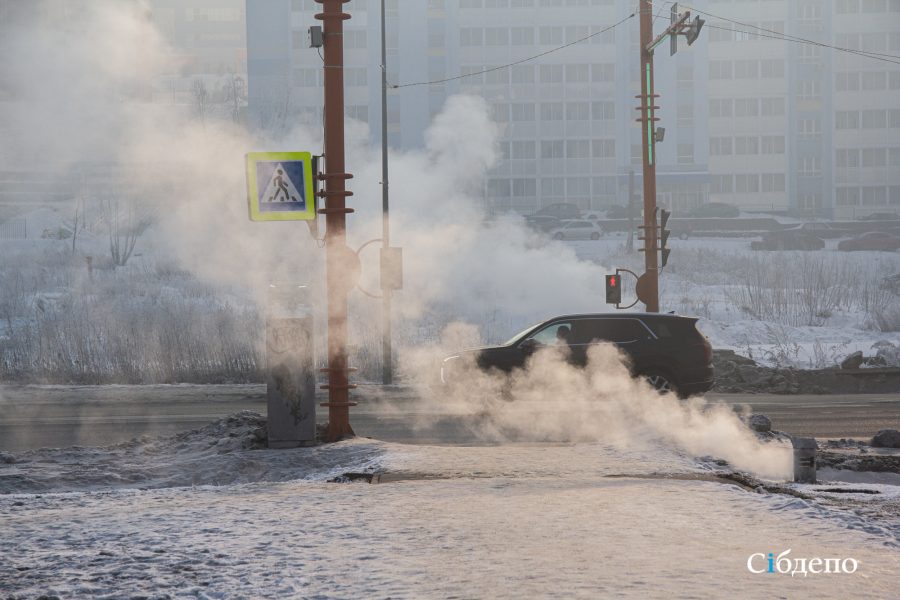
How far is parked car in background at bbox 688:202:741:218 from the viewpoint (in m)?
75.7

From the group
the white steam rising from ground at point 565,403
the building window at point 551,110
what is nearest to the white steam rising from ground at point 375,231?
the white steam rising from ground at point 565,403

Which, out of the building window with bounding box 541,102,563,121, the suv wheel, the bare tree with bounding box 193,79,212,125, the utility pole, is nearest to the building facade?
the building window with bounding box 541,102,563,121

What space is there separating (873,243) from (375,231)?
33.0 m

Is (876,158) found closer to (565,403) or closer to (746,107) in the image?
(746,107)

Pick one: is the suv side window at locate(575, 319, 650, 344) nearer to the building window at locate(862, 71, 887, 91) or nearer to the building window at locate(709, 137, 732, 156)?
the building window at locate(709, 137, 732, 156)

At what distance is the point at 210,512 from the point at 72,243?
164 ft

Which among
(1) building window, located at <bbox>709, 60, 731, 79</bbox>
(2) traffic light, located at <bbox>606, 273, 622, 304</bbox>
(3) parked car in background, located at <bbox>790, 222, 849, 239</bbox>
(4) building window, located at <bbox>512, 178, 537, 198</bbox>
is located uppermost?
(1) building window, located at <bbox>709, 60, 731, 79</bbox>

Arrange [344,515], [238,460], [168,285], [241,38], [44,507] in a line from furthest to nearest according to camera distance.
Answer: [241,38], [168,285], [238,460], [44,507], [344,515]

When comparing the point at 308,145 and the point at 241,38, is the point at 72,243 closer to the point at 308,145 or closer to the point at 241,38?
the point at 308,145

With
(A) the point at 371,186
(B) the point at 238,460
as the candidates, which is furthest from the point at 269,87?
(B) the point at 238,460

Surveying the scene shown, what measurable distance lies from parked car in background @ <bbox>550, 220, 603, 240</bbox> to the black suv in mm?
46115

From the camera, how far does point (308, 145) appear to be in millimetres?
57781

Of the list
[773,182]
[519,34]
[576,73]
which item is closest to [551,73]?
[576,73]

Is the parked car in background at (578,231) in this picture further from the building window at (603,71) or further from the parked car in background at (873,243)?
the building window at (603,71)
